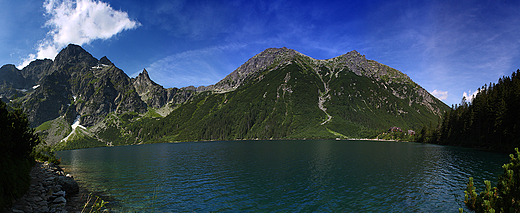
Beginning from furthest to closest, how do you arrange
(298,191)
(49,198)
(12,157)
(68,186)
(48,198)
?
(298,191)
(68,186)
(12,157)
(49,198)
(48,198)

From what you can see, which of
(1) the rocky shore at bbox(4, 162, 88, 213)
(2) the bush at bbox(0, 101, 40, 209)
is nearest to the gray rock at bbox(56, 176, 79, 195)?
(1) the rocky shore at bbox(4, 162, 88, 213)

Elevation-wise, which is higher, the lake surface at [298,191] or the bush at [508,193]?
the bush at [508,193]

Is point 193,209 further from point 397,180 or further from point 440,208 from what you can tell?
point 397,180

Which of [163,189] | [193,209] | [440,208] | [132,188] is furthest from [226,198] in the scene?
[440,208]

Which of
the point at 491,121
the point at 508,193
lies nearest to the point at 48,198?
the point at 508,193

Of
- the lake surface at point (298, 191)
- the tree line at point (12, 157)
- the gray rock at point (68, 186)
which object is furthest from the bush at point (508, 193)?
the gray rock at point (68, 186)

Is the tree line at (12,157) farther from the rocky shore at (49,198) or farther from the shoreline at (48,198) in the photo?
the rocky shore at (49,198)

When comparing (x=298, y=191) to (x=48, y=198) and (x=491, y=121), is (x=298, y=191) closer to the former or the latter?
(x=48, y=198)

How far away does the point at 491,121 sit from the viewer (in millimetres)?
105688

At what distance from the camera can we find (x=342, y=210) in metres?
30.2

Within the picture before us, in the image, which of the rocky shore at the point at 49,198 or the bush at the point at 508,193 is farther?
the rocky shore at the point at 49,198

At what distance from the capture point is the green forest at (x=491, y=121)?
294ft

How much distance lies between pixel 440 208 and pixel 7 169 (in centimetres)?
5548

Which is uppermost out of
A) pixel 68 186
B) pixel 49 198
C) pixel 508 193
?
pixel 508 193
